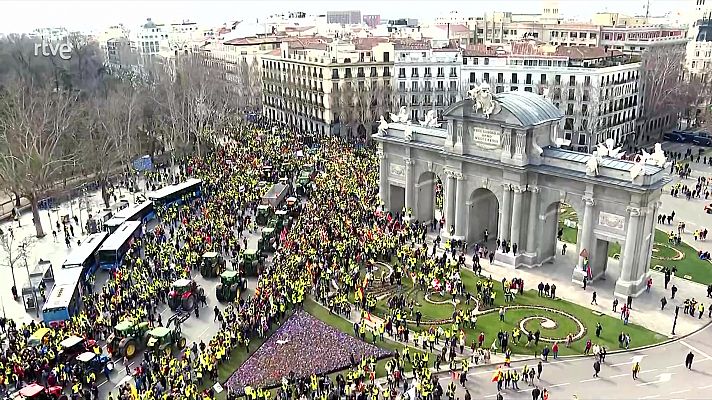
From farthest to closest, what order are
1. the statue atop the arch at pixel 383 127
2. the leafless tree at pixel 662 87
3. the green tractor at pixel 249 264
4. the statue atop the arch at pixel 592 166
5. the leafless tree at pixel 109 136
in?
the leafless tree at pixel 662 87 < the leafless tree at pixel 109 136 < the statue atop the arch at pixel 383 127 < the green tractor at pixel 249 264 < the statue atop the arch at pixel 592 166

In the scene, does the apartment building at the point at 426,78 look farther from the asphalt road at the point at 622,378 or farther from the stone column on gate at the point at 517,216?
the asphalt road at the point at 622,378

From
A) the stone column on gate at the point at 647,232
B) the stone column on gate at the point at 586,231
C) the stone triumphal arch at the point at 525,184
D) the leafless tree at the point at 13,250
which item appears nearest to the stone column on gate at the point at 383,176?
the stone triumphal arch at the point at 525,184

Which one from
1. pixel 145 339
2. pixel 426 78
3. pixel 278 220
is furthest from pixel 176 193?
pixel 426 78

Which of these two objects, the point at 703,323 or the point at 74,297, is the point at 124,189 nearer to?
the point at 74,297

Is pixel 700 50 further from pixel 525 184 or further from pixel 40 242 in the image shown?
pixel 40 242

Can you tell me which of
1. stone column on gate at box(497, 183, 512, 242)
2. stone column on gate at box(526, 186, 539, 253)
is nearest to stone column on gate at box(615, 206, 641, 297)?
stone column on gate at box(526, 186, 539, 253)

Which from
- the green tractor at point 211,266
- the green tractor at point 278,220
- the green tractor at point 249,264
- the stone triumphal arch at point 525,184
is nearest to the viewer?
the stone triumphal arch at point 525,184

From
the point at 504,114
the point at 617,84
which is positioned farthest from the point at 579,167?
the point at 617,84
